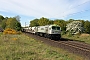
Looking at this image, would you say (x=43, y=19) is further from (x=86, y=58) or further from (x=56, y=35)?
(x=86, y=58)

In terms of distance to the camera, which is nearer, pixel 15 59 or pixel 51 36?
pixel 15 59

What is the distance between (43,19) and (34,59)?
369 ft

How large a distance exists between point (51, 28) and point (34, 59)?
20.4 meters

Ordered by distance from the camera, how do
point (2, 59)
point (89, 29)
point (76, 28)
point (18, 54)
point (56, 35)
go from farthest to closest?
point (89, 29) → point (76, 28) → point (56, 35) → point (18, 54) → point (2, 59)

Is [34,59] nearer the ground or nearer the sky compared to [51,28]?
nearer the ground

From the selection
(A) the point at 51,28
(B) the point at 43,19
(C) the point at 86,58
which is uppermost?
(B) the point at 43,19

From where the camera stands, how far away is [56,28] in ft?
107

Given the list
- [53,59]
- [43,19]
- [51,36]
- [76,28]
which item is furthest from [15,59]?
[43,19]

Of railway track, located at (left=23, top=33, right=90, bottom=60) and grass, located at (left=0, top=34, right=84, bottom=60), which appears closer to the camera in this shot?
grass, located at (left=0, top=34, right=84, bottom=60)

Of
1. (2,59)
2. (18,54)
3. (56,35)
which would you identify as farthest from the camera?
(56,35)

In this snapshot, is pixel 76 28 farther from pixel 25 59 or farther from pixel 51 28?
pixel 25 59

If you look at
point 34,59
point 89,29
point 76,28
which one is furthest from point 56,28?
point 89,29

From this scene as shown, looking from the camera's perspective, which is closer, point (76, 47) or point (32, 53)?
point (32, 53)

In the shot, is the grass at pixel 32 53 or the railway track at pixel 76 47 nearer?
the grass at pixel 32 53
